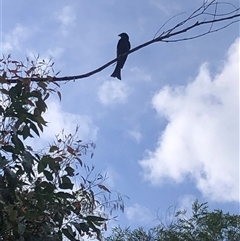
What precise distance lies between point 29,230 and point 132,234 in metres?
3.98

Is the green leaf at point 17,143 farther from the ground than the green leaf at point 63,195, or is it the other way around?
the green leaf at point 17,143

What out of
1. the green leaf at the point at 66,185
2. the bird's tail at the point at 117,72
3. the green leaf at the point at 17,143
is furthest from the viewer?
the bird's tail at the point at 117,72

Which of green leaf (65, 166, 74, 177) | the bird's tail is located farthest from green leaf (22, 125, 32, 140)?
the bird's tail

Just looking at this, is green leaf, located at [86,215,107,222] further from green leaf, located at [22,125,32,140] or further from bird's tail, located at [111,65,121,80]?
bird's tail, located at [111,65,121,80]

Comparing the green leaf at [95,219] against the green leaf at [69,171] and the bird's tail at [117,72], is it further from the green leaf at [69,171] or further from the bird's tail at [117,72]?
the bird's tail at [117,72]

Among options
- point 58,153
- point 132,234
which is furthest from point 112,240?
point 58,153

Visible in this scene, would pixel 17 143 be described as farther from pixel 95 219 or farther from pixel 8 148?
pixel 95 219

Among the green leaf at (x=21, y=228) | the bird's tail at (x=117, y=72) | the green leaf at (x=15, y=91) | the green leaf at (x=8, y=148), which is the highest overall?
the bird's tail at (x=117, y=72)

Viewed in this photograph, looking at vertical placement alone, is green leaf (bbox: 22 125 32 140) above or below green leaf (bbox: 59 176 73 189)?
above

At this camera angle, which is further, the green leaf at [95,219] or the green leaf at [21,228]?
the green leaf at [95,219]

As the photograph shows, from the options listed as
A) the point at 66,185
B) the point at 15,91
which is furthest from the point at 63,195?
the point at 15,91

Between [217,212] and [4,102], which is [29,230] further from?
[217,212]

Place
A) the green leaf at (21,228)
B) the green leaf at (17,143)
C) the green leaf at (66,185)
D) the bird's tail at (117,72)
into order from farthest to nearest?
the bird's tail at (117,72), the green leaf at (66,185), the green leaf at (17,143), the green leaf at (21,228)

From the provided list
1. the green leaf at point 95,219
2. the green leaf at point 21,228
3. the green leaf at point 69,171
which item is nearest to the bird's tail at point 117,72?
the green leaf at point 69,171
